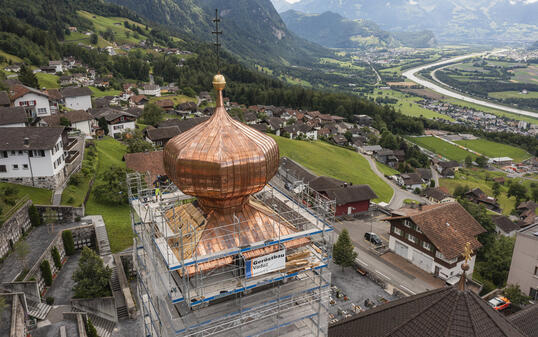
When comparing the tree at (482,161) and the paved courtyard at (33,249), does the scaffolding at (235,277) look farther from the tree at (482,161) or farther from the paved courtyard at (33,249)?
the tree at (482,161)

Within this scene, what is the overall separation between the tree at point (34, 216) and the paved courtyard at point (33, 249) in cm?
60

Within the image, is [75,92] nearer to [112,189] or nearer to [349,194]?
[112,189]

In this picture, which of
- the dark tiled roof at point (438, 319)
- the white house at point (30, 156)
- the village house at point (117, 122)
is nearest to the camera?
the dark tiled roof at point (438, 319)

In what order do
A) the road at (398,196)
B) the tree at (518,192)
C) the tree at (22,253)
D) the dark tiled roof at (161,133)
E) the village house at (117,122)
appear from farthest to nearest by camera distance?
the tree at (518,192)
the village house at (117,122)
the dark tiled roof at (161,133)
the road at (398,196)
the tree at (22,253)

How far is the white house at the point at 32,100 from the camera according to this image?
244 ft

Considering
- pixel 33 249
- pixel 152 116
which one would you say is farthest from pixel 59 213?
pixel 152 116

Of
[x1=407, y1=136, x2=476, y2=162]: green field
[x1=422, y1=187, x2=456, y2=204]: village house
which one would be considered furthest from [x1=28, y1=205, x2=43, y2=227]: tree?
[x1=407, y1=136, x2=476, y2=162]: green field

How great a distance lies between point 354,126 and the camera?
144250 mm

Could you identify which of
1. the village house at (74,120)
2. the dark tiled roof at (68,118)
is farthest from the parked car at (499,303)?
the village house at (74,120)

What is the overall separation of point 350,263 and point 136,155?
3602cm

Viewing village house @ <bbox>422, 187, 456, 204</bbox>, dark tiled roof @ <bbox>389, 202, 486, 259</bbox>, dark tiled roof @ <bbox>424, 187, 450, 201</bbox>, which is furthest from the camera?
dark tiled roof @ <bbox>424, 187, 450, 201</bbox>

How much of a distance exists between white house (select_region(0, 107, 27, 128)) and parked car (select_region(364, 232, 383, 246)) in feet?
174

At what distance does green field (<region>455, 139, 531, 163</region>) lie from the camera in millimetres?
147125

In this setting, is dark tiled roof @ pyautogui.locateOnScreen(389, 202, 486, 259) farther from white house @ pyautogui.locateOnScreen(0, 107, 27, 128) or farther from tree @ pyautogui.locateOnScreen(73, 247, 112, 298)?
white house @ pyautogui.locateOnScreen(0, 107, 27, 128)
